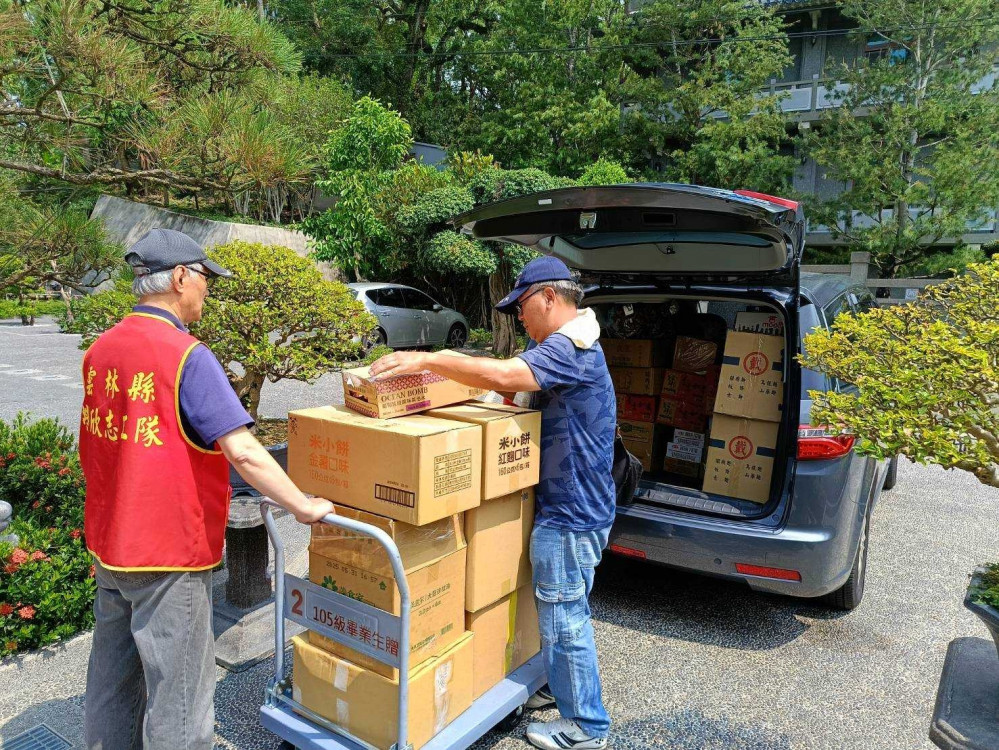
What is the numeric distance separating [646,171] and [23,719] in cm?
1790

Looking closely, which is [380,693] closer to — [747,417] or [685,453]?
[747,417]

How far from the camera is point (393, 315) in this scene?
42.6ft

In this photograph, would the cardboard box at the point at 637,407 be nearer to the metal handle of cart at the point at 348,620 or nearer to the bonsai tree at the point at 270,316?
the bonsai tree at the point at 270,316

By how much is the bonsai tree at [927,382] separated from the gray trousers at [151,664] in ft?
6.80

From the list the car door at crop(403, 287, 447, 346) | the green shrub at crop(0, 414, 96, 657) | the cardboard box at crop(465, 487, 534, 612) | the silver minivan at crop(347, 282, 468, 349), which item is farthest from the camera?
the car door at crop(403, 287, 447, 346)

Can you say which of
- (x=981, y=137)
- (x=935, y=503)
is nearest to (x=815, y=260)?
(x=981, y=137)

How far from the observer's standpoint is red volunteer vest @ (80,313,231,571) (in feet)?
6.06

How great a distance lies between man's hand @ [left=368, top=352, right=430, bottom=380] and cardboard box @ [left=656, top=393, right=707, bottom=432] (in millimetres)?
2890

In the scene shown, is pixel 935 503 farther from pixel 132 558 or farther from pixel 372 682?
pixel 132 558

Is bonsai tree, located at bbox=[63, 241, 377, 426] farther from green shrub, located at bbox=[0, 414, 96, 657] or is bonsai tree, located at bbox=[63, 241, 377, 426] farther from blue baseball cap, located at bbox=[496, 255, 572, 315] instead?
blue baseball cap, located at bbox=[496, 255, 572, 315]

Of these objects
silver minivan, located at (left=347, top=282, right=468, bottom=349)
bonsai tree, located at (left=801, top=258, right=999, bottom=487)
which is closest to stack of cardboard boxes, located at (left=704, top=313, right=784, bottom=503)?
bonsai tree, located at (left=801, top=258, right=999, bottom=487)

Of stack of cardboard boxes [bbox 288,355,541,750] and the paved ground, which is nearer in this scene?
stack of cardboard boxes [bbox 288,355,541,750]

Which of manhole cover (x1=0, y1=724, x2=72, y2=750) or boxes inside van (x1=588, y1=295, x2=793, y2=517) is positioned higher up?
boxes inside van (x1=588, y1=295, x2=793, y2=517)

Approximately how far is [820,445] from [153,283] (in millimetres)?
2779
